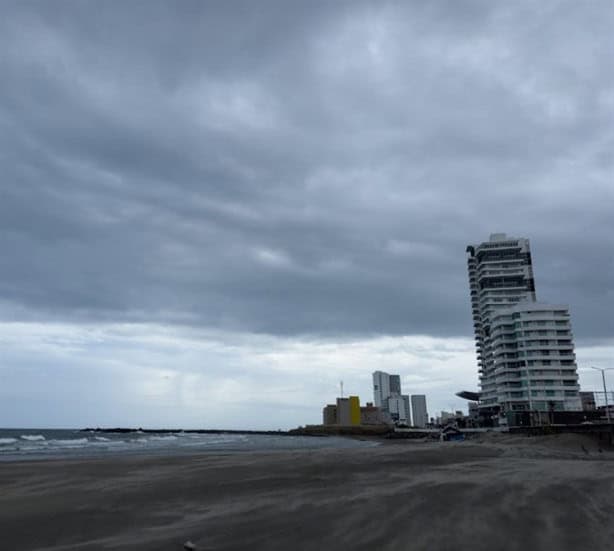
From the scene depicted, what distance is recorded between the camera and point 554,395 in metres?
148

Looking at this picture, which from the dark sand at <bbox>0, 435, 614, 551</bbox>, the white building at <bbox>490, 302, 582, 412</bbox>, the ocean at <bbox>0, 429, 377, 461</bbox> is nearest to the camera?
the dark sand at <bbox>0, 435, 614, 551</bbox>

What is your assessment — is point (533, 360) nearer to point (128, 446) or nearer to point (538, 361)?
point (538, 361)

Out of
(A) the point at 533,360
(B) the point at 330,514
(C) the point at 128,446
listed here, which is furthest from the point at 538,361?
(B) the point at 330,514

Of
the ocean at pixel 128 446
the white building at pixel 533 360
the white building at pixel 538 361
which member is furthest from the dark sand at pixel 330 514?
the white building at pixel 538 361

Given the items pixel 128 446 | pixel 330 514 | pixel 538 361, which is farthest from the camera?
pixel 538 361

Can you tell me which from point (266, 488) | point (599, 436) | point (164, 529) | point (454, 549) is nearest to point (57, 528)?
point (164, 529)

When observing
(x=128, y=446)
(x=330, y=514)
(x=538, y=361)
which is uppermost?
(x=538, y=361)

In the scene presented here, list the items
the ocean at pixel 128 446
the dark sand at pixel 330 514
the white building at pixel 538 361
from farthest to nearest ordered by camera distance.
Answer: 1. the white building at pixel 538 361
2. the ocean at pixel 128 446
3. the dark sand at pixel 330 514

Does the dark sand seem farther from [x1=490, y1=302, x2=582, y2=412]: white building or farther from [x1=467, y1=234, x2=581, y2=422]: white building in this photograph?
[x1=490, y1=302, x2=582, y2=412]: white building

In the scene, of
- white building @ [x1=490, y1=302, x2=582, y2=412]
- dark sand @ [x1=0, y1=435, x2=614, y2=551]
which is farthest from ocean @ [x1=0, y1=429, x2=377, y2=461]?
white building @ [x1=490, y1=302, x2=582, y2=412]

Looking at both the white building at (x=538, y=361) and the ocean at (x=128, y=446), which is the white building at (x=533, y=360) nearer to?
the white building at (x=538, y=361)

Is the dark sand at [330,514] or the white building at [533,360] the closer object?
the dark sand at [330,514]

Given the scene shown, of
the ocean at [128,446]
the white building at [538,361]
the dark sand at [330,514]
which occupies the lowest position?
the ocean at [128,446]

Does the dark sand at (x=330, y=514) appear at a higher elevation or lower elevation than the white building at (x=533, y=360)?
lower
